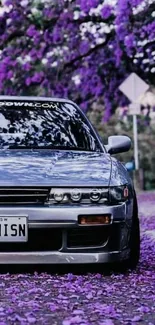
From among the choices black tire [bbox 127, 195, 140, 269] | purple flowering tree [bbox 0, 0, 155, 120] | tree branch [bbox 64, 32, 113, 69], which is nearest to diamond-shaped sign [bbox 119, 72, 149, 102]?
purple flowering tree [bbox 0, 0, 155, 120]

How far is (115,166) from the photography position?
21.0 ft

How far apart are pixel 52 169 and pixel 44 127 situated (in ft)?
3.93

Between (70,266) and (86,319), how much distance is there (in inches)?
68.6

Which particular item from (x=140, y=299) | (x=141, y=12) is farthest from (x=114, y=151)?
(x=141, y=12)

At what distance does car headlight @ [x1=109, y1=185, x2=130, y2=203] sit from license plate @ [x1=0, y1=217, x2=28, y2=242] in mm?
645

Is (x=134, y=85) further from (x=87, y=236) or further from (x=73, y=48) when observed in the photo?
(x=87, y=236)

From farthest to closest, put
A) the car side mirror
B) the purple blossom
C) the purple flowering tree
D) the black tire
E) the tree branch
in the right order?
the tree branch, the purple flowering tree, the purple blossom, the car side mirror, the black tire

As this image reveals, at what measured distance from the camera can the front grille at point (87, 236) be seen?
588cm

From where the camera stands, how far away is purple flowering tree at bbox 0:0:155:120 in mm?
18328

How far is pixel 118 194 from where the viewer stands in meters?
6.01

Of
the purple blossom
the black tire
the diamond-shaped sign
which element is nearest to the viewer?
the black tire

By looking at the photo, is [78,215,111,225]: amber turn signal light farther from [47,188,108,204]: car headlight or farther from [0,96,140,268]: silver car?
[47,188,108,204]: car headlight

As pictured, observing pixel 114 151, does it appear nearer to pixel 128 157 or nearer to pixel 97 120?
pixel 97 120

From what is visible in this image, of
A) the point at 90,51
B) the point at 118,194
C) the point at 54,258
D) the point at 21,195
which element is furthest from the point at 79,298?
the point at 90,51
